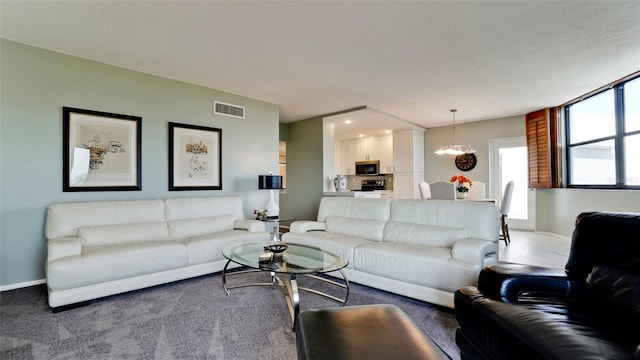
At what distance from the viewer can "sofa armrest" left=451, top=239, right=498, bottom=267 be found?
227 cm

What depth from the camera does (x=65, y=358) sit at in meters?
1.70

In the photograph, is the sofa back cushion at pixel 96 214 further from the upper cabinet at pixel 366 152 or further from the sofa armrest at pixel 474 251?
the upper cabinet at pixel 366 152

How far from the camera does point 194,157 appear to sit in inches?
164

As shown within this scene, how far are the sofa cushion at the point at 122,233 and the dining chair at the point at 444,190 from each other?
3972mm

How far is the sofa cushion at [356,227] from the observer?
3238mm

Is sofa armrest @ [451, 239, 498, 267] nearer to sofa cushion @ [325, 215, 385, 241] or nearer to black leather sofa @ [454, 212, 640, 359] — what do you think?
black leather sofa @ [454, 212, 640, 359]

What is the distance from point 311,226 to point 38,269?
2.96 m

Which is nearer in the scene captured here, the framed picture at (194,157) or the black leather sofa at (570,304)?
the black leather sofa at (570,304)

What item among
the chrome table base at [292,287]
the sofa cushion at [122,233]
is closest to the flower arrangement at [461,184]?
the chrome table base at [292,287]

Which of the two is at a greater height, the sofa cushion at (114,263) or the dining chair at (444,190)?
the dining chair at (444,190)

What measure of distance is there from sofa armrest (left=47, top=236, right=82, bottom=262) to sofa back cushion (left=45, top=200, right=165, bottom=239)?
0.85 feet

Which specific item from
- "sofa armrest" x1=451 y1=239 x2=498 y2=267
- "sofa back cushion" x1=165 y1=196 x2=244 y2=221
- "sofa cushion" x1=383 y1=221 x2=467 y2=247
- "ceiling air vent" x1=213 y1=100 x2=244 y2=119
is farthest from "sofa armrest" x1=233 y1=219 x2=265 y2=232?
"sofa armrest" x1=451 y1=239 x2=498 y2=267

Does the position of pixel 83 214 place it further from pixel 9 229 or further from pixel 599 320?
pixel 599 320

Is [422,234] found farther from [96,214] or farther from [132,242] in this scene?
[96,214]
